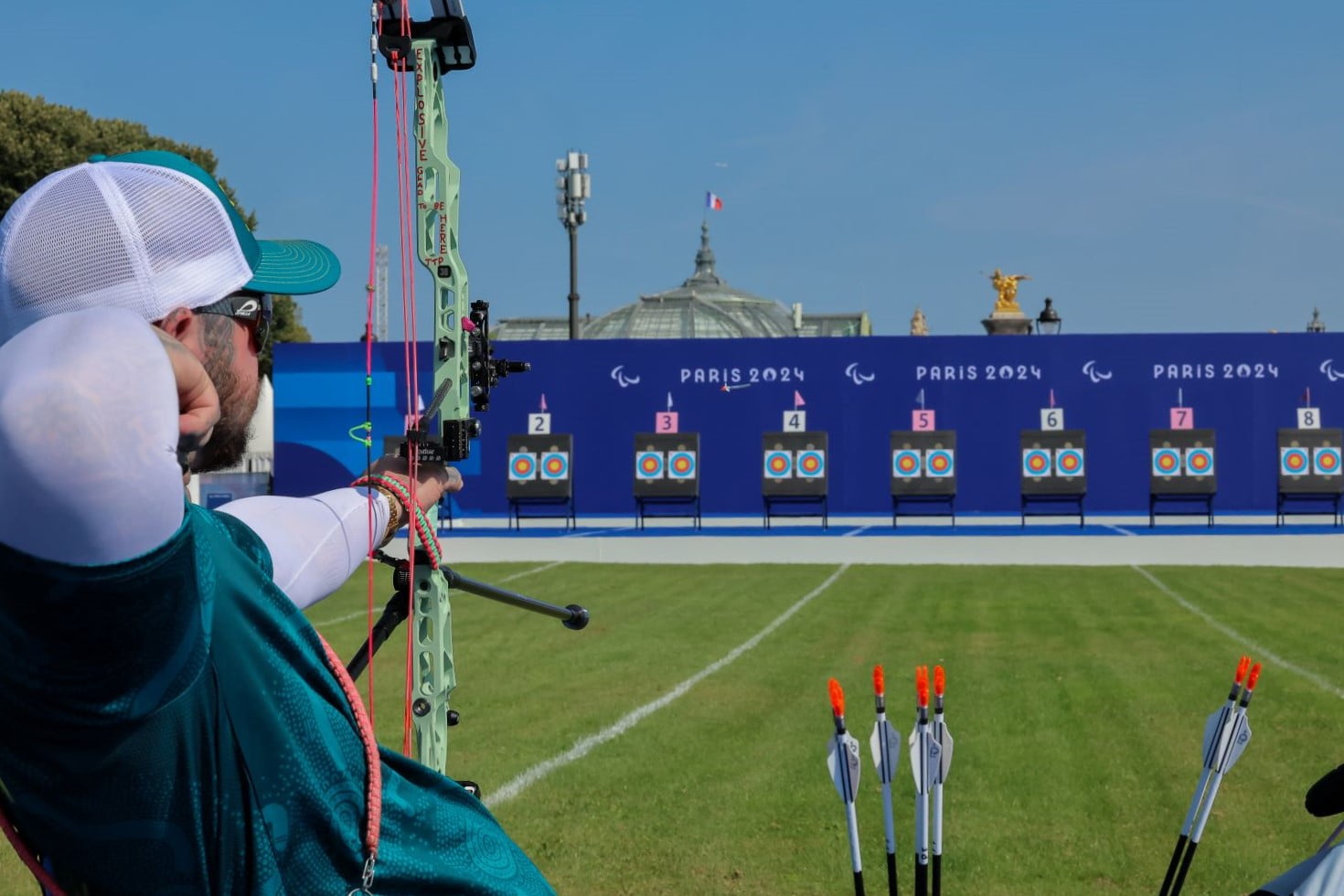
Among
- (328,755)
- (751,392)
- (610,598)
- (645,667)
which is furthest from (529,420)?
(328,755)

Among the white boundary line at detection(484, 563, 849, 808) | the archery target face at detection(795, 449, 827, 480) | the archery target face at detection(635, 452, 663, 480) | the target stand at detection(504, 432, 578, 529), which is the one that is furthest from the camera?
the archery target face at detection(635, 452, 663, 480)

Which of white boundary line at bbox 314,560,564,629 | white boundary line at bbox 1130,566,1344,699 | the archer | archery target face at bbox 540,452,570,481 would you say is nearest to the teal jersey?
the archer

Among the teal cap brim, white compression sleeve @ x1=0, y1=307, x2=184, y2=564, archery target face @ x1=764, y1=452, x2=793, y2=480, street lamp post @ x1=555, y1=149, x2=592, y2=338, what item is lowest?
archery target face @ x1=764, y1=452, x2=793, y2=480

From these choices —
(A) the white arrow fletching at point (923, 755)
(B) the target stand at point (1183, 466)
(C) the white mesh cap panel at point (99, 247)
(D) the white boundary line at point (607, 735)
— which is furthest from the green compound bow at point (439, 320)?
(B) the target stand at point (1183, 466)

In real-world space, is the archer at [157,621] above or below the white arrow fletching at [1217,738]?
above

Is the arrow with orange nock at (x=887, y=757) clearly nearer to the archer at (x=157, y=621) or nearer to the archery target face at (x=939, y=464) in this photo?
the archer at (x=157, y=621)

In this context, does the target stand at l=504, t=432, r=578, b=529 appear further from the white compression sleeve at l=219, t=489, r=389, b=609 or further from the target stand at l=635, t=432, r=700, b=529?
the white compression sleeve at l=219, t=489, r=389, b=609

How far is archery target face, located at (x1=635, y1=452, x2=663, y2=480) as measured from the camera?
80.0 ft

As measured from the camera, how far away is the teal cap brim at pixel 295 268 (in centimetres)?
137

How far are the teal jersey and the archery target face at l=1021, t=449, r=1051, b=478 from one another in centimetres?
2360

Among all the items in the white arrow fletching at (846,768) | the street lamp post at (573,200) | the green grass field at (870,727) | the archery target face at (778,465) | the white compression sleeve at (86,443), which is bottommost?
the green grass field at (870,727)

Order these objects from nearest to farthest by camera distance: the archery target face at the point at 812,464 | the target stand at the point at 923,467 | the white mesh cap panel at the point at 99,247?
the white mesh cap panel at the point at 99,247 → the target stand at the point at 923,467 → the archery target face at the point at 812,464

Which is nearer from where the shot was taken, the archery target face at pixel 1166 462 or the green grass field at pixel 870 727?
the green grass field at pixel 870 727

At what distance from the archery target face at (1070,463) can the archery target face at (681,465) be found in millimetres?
5951
